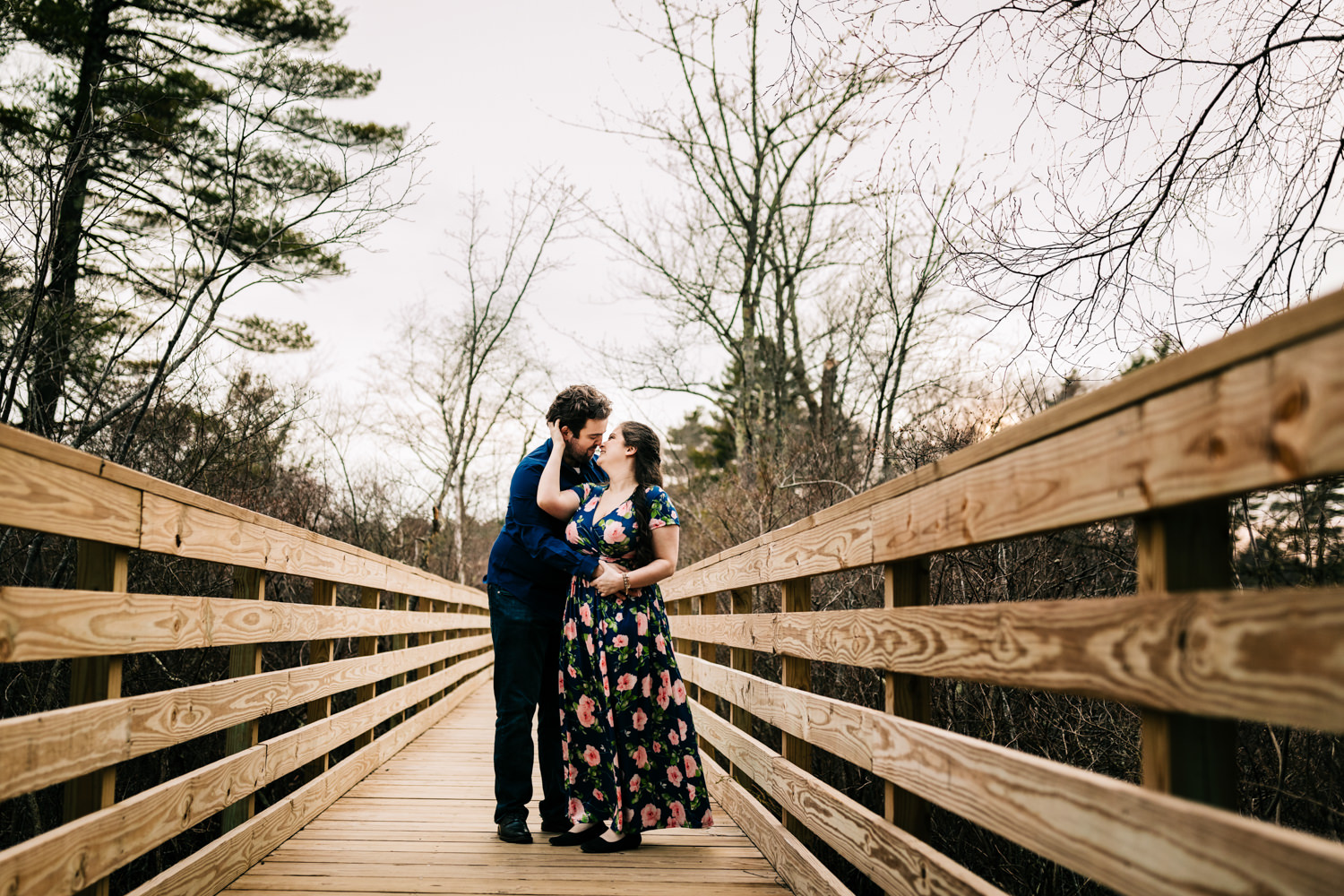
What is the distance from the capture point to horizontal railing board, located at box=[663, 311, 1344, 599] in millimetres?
1026

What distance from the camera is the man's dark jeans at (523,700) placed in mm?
4023

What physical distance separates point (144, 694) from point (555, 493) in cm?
168

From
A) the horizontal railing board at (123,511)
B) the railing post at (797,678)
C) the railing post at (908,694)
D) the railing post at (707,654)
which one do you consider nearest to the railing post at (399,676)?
the railing post at (707,654)

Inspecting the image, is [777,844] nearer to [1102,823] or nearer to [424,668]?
[1102,823]

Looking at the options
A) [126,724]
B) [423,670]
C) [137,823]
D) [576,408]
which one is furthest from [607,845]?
[423,670]

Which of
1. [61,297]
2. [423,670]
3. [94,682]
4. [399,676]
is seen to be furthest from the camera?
[423,670]

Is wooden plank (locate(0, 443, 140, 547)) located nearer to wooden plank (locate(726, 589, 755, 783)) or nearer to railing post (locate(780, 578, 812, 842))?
railing post (locate(780, 578, 812, 842))

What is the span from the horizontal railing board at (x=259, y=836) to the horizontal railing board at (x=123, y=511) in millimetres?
867

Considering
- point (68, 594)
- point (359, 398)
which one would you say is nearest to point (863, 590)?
point (68, 594)

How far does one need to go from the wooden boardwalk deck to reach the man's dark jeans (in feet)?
0.64

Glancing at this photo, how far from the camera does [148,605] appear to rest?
2441mm

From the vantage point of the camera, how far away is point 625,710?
3844mm

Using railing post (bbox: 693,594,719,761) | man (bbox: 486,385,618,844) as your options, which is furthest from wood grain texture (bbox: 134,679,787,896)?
railing post (bbox: 693,594,719,761)

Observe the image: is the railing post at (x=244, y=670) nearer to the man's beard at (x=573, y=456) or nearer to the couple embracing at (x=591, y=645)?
the couple embracing at (x=591, y=645)
